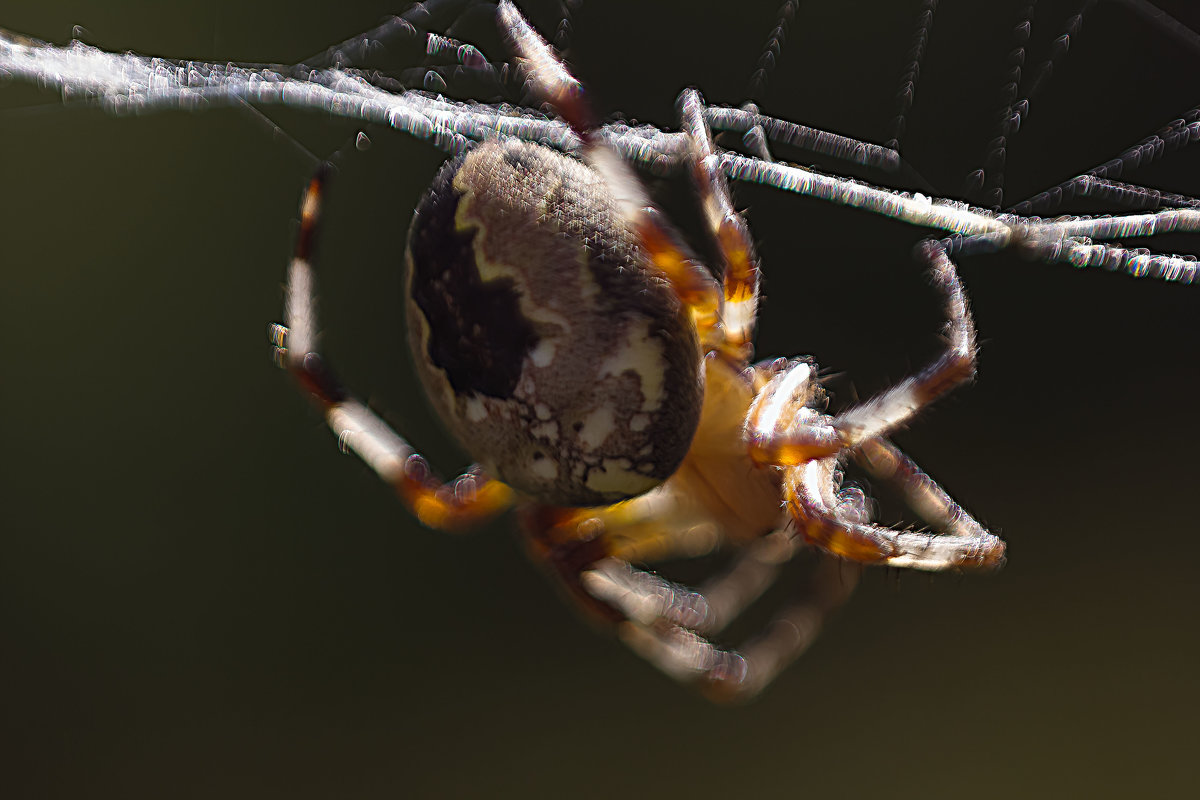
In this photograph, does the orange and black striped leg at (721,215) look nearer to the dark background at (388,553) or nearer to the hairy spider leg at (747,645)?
the hairy spider leg at (747,645)

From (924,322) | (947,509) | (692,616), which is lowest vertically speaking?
(692,616)

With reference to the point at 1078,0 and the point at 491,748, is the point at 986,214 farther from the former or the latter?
the point at 491,748

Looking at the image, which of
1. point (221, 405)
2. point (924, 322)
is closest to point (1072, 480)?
point (924, 322)

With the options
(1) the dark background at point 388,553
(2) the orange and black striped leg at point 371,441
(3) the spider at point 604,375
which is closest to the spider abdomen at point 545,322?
(3) the spider at point 604,375

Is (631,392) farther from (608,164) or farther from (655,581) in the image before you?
(655,581)

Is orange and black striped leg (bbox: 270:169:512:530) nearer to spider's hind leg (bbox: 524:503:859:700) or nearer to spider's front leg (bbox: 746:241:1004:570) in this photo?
spider's hind leg (bbox: 524:503:859:700)

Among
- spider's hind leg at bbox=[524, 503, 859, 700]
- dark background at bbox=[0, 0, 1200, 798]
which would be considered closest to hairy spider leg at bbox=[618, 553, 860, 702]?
spider's hind leg at bbox=[524, 503, 859, 700]
